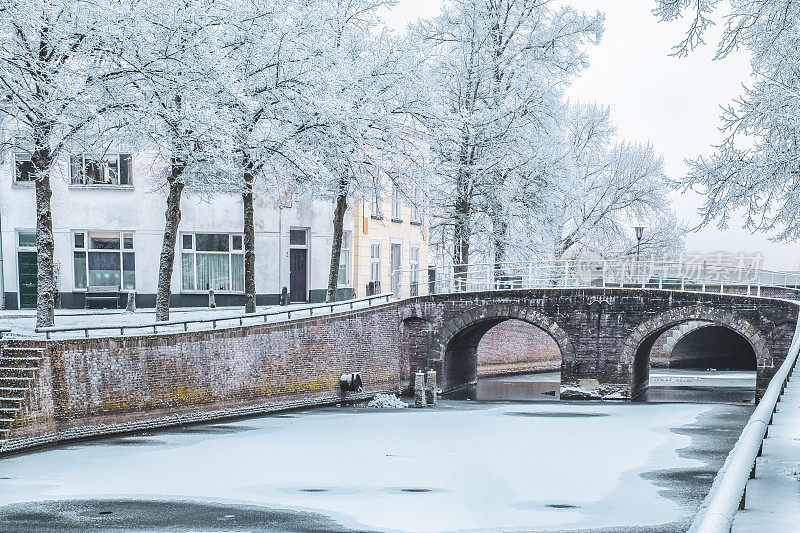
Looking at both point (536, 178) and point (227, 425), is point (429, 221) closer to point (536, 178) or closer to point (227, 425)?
point (536, 178)

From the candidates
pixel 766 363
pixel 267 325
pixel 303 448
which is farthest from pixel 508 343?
pixel 303 448

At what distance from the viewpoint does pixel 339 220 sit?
29.8 m

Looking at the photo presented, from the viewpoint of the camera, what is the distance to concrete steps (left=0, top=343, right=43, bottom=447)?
19.2 meters

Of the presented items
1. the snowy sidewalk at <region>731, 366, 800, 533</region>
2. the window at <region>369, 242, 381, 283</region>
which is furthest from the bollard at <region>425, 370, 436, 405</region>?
the snowy sidewalk at <region>731, 366, 800, 533</region>

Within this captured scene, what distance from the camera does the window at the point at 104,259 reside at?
32.0 m

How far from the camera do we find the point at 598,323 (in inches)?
1237

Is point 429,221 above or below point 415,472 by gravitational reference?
above

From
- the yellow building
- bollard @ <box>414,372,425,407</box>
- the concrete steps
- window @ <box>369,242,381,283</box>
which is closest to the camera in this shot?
the concrete steps

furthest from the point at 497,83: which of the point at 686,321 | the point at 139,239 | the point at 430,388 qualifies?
the point at 139,239

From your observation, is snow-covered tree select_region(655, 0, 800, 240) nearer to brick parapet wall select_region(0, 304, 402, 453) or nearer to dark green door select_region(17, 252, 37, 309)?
brick parapet wall select_region(0, 304, 402, 453)

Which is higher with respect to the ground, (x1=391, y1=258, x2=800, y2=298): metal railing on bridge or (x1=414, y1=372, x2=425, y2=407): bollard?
(x1=391, y1=258, x2=800, y2=298): metal railing on bridge

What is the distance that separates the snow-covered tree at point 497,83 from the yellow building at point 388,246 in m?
2.28

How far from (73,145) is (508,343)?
2650 cm

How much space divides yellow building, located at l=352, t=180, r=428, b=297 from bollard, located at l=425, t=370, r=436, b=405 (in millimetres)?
3976
